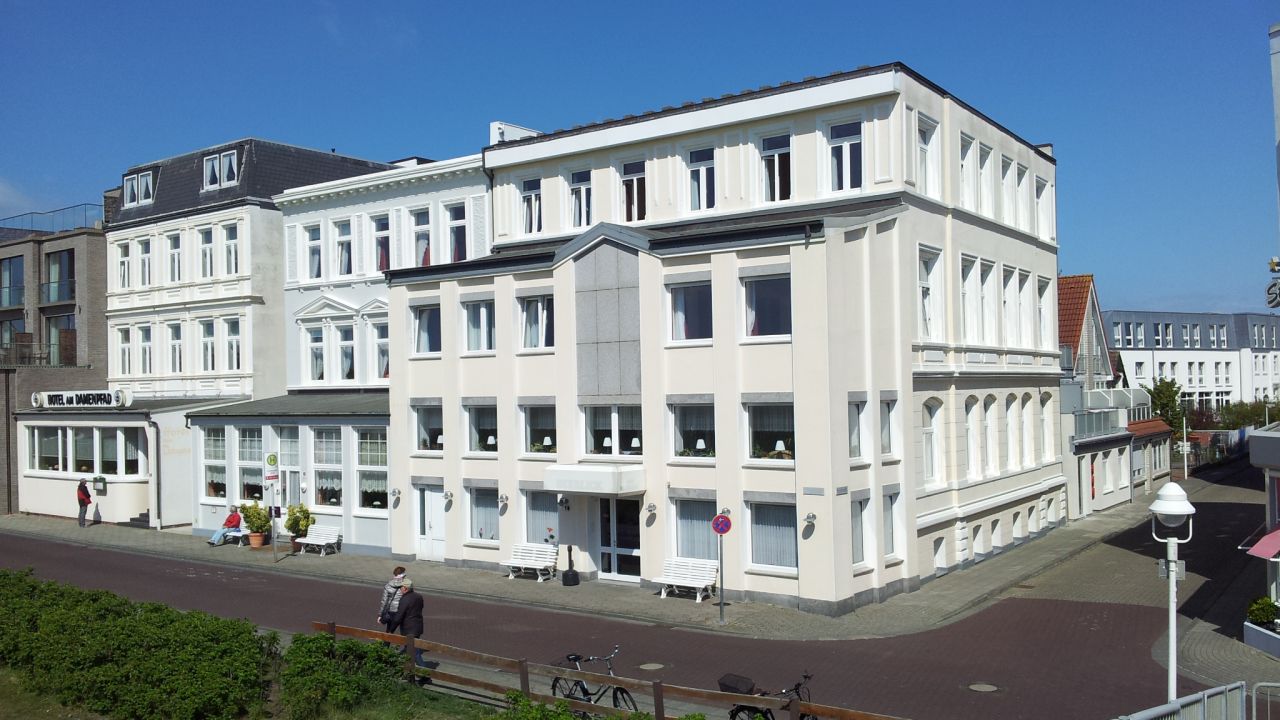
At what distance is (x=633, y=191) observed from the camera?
28531 mm

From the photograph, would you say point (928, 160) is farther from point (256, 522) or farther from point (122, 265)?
point (122, 265)

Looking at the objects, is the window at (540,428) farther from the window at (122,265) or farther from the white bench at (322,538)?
the window at (122,265)

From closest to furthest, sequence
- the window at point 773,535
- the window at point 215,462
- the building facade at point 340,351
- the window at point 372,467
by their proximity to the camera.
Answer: the window at point 773,535
the window at point 372,467
the building facade at point 340,351
the window at point 215,462

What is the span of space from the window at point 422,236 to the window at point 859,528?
54.5 feet

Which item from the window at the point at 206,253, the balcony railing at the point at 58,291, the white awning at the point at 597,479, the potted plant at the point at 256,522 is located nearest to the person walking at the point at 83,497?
the window at the point at 206,253

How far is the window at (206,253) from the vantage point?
128 ft

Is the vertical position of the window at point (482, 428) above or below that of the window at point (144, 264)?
below

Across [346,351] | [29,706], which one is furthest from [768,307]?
[346,351]

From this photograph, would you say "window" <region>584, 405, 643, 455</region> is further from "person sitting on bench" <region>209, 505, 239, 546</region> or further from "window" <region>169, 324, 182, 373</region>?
"window" <region>169, 324, 182, 373</region>

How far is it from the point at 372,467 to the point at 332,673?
17.0m

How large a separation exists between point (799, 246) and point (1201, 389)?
8040cm

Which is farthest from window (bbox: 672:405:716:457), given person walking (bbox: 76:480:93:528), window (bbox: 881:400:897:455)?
person walking (bbox: 76:480:93:528)

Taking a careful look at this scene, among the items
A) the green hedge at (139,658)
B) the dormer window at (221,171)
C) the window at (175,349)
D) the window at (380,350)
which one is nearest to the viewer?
the green hedge at (139,658)

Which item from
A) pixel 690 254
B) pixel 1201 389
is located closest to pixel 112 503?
pixel 690 254
